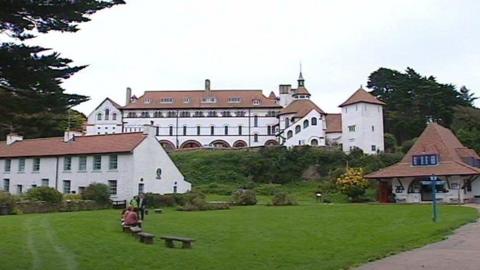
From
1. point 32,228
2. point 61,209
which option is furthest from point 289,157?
point 32,228

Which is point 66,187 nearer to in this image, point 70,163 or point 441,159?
point 70,163

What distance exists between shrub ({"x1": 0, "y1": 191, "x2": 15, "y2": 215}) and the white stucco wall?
47.1 m

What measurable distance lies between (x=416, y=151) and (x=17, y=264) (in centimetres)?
4393

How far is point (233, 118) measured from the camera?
9156 cm

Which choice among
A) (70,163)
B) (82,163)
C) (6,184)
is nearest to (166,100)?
(6,184)

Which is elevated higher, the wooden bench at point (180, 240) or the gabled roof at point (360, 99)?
the gabled roof at point (360, 99)

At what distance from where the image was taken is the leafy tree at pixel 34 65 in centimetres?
1093

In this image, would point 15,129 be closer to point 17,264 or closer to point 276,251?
point 17,264

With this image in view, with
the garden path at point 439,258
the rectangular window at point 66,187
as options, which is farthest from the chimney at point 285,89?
the garden path at point 439,258

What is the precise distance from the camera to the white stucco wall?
7125 cm

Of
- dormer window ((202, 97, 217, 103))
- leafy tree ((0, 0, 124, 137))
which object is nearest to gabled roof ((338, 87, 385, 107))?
dormer window ((202, 97, 217, 103))

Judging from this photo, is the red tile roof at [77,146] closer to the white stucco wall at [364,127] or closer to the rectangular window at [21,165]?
the rectangular window at [21,165]

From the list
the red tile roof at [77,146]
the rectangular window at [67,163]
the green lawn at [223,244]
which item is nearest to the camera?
the green lawn at [223,244]

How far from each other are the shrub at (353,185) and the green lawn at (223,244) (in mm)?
24315
